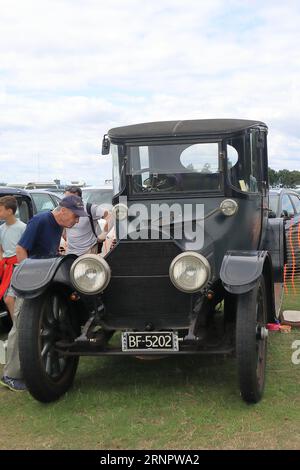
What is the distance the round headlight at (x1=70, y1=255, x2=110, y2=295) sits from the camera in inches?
174

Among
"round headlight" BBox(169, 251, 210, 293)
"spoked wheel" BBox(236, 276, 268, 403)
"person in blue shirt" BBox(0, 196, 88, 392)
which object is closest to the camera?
"spoked wheel" BBox(236, 276, 268, 403)

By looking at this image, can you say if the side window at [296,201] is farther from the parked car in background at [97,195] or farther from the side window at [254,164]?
the side window at [254,164]

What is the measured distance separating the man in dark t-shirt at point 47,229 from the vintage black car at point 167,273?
1.01ft

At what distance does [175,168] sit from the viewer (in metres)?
5.44

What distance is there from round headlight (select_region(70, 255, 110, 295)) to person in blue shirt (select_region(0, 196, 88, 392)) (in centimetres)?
61

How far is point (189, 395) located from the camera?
4.65 m

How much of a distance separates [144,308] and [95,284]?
49cm

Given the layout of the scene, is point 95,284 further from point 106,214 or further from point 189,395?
point 106,214

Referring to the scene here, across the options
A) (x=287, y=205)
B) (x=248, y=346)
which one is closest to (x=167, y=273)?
(x=248, y=346)

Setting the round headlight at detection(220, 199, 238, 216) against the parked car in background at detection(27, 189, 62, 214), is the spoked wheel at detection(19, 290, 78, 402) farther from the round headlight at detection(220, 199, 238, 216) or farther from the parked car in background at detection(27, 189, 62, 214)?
the parked car in background at detection(27, 189, 62, 214)

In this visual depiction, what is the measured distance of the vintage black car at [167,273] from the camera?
4328mm

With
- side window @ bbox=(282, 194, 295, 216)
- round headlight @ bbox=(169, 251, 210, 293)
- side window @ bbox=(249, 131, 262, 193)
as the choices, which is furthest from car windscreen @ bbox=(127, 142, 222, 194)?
side window @ bbox=(282, 194, 295, 216)
